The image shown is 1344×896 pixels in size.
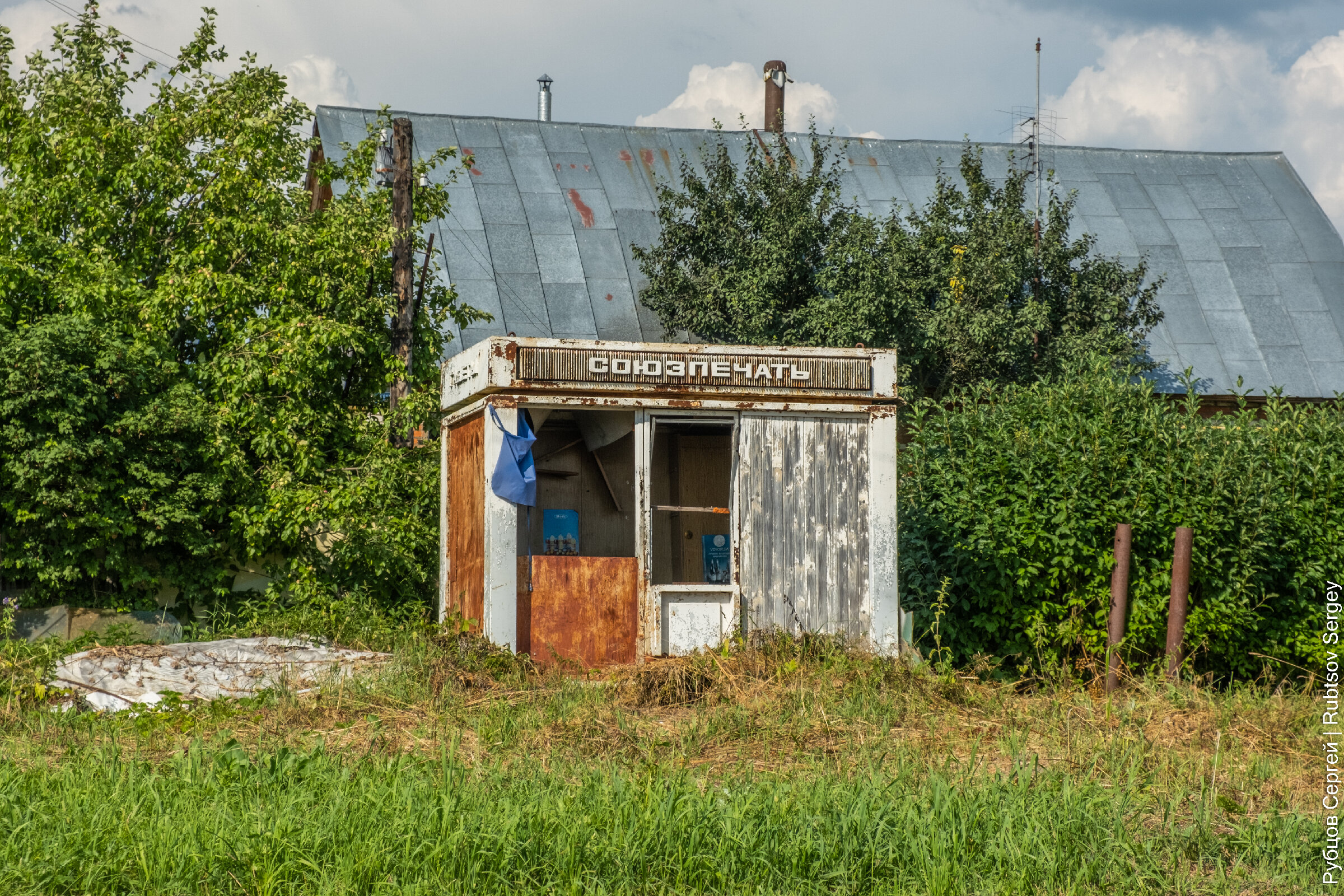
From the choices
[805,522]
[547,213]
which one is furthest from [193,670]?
[547,213]

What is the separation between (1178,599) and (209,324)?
1046 centimetres

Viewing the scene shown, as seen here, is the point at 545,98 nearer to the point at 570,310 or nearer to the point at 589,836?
the point at 570,310

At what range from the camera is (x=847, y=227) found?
55.0 ft

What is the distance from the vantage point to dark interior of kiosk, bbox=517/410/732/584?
40.2ft

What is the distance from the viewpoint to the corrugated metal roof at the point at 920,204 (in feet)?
62.0

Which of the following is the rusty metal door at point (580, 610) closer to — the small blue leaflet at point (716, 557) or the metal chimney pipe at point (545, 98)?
the small blue leaflet at point (716, 557)

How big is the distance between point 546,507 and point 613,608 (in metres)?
2.35

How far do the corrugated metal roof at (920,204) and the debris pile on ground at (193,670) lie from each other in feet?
25.1

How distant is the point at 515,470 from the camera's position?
10188 millimetres

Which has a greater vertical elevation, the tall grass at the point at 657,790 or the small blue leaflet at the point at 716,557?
the small blue leaflet at the point at 716,557

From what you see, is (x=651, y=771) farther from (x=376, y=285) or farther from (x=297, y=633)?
(x=376, y=285)

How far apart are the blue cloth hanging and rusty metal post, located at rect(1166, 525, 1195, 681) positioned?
5.42 meters

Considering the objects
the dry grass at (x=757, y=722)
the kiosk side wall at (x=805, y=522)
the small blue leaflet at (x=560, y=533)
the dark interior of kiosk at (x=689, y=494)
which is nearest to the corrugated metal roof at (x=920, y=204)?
the dark interior of kiosk at (x=689, y=494)

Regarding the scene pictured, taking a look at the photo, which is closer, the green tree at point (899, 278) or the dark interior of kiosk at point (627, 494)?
the dark interior of kiosk at point (627, 494)
